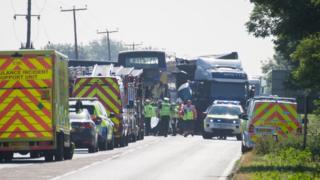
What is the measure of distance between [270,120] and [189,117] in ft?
79.5

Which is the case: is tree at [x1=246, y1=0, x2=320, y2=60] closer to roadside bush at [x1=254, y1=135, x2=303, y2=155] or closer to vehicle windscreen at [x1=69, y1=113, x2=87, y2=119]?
roadside bush at [x1=254, y1=135, x2=303, y2=155]

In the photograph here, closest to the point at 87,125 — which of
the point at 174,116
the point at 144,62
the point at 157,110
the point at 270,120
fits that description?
the point at 270,120

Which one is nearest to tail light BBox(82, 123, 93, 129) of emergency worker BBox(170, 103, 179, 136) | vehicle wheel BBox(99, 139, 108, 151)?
vehicle wheel BBox(99, 139, 108, 151)

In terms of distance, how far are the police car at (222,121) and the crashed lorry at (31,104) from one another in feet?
85.1

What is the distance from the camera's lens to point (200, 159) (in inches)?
1431

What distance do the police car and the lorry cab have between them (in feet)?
61.5

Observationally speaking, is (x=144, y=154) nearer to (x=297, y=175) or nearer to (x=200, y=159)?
(x=200, y=159)

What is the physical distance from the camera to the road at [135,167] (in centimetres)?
2703

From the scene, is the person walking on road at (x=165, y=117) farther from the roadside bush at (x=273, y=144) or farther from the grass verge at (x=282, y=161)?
the roadside bush at (x=273, y=144)

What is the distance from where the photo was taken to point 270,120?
3984 cm

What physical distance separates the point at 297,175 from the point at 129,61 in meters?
49.0

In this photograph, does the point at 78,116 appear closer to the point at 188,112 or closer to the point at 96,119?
A: the point at 96,119

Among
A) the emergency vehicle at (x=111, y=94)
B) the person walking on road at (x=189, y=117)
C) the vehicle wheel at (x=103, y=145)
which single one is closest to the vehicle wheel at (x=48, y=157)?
the vehicle wheel at (x=103, y=145)

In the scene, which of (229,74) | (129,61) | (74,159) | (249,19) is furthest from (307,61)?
(129,61)
